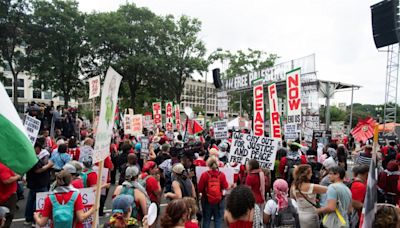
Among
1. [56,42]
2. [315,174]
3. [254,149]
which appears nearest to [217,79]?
[56,42]

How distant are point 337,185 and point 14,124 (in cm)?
392

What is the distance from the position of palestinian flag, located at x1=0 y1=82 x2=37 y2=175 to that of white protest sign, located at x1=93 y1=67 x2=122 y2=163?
106 centimetres

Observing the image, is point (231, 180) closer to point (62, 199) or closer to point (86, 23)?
point (62, 199)

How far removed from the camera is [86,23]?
34938mm

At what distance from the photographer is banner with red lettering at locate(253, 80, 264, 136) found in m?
9.17

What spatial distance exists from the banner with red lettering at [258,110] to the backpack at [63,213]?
575 cm

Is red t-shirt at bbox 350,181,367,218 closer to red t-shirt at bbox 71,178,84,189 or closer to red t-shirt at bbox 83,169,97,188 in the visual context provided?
red t-shirt at bbox 71,178,84,189

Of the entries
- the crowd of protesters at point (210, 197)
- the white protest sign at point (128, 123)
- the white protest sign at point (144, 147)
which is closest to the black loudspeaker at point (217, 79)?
the white protest sign at point (128, 123)

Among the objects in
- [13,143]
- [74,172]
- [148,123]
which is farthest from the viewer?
[148,123]

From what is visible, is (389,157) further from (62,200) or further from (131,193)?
(62,200)

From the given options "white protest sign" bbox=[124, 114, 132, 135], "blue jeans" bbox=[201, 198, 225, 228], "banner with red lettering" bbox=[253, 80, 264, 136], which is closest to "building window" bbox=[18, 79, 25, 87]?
"white protest sign" bbox=[124, 114, 132, 135]

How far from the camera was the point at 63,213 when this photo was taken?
14.0 ft

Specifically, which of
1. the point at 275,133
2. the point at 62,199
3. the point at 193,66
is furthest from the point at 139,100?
the point at 62,199

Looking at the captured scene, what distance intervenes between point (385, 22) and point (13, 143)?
28.3m
